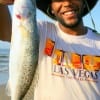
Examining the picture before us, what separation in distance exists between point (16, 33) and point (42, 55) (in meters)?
0.92

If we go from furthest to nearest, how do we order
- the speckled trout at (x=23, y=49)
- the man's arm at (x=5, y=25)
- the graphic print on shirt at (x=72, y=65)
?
the graphic print on shirt at (x=72, y=65)
the man's arm at (x=5, y=25)
the speckled trout at (x=23, y=49)

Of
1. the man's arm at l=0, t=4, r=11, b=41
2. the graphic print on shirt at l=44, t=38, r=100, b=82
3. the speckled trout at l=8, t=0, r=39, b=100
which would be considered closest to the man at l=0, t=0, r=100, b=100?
the graphic print on shirt at l=44, t=38, r=100, b=82

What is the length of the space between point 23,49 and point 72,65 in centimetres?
106

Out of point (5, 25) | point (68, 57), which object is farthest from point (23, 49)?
point (68, 57)

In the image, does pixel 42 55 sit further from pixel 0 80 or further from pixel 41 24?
pixel 0 80

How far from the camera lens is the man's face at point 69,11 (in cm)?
428

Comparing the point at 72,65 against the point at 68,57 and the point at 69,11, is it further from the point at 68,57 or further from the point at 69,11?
the point at 69,11

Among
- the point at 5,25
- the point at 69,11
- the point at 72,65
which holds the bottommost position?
the point at 72,65

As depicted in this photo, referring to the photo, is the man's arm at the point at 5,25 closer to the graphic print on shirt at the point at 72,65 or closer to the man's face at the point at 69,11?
the graphic print on shirt at the point at 72,65

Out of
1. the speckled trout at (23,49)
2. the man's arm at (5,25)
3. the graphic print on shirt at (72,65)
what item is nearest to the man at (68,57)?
the graphic print on shirt at (72,65)

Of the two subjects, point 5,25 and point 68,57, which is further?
point 68,57

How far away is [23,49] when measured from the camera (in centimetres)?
344

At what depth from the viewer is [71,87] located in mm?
4227

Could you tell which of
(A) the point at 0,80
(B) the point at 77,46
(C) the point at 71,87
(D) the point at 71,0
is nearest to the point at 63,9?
(D) the point at 71,0
